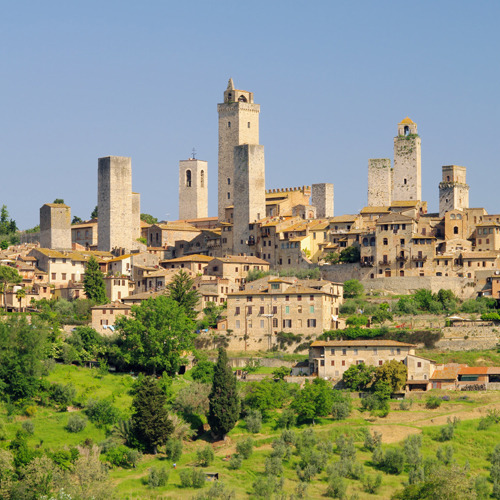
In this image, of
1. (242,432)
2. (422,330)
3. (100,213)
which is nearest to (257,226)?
(100,213)

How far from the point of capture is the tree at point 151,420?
3027 inches

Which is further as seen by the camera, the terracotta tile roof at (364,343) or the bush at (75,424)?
the terracotta tile roof at (364,343)

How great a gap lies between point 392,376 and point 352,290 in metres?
17.7

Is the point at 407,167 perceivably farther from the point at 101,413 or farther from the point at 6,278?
the point at 101,413

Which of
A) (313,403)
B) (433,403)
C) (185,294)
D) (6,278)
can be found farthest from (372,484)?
(6,278)

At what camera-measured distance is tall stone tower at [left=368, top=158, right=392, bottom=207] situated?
115875 mm

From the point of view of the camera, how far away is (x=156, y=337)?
286 ft

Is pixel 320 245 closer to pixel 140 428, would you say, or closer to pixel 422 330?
pixel 422 330

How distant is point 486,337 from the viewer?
289ft

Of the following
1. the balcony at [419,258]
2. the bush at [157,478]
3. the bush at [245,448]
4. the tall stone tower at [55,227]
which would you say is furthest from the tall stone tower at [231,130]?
the bush at [157,478]

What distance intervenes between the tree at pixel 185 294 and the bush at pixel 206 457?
→ 18.1 m

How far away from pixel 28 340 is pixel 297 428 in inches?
676

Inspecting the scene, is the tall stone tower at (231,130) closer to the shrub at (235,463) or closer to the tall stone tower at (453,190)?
the tall stone tower at (453,190)

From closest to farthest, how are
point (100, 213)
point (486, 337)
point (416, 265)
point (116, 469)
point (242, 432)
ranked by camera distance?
point (116, 469) < point (242, 432) < point (486, 337) < point (416, 265) < point (100, 213)
